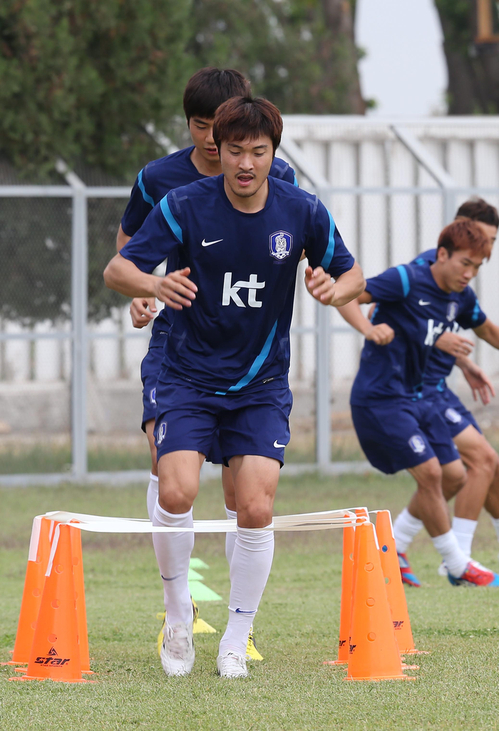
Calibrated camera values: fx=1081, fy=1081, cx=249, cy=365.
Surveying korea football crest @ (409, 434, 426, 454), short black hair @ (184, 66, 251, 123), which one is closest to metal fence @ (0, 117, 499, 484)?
korea football crest @ (409, 434, 426, 454)

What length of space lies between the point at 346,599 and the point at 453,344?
8.32ft

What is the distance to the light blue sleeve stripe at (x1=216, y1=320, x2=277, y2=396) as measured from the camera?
407cm

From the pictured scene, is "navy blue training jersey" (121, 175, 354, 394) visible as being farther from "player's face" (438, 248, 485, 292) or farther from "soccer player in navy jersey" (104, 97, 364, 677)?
"player's face" (438, 248, 485, 292)

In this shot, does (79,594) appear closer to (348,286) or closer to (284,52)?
(348,286)

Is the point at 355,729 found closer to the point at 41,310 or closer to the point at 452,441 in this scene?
the point at 452,441

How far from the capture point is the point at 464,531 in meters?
6.79

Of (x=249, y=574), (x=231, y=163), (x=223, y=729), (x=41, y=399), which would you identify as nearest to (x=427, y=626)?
(x=249, y=574)

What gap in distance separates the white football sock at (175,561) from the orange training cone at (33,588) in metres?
0.44

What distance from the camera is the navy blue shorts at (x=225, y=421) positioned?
159 inches

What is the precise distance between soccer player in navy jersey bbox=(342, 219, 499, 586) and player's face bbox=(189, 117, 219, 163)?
1.78 metres

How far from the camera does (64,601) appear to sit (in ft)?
13.0

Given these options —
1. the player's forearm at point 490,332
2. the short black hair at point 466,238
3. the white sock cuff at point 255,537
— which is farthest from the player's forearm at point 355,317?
the white sock cuff at point 255,537

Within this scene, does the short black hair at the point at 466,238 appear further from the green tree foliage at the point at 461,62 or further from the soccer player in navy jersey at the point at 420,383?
the green tree foliage at the point at 461,62

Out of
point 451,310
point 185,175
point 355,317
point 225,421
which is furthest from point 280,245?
point 451,310
